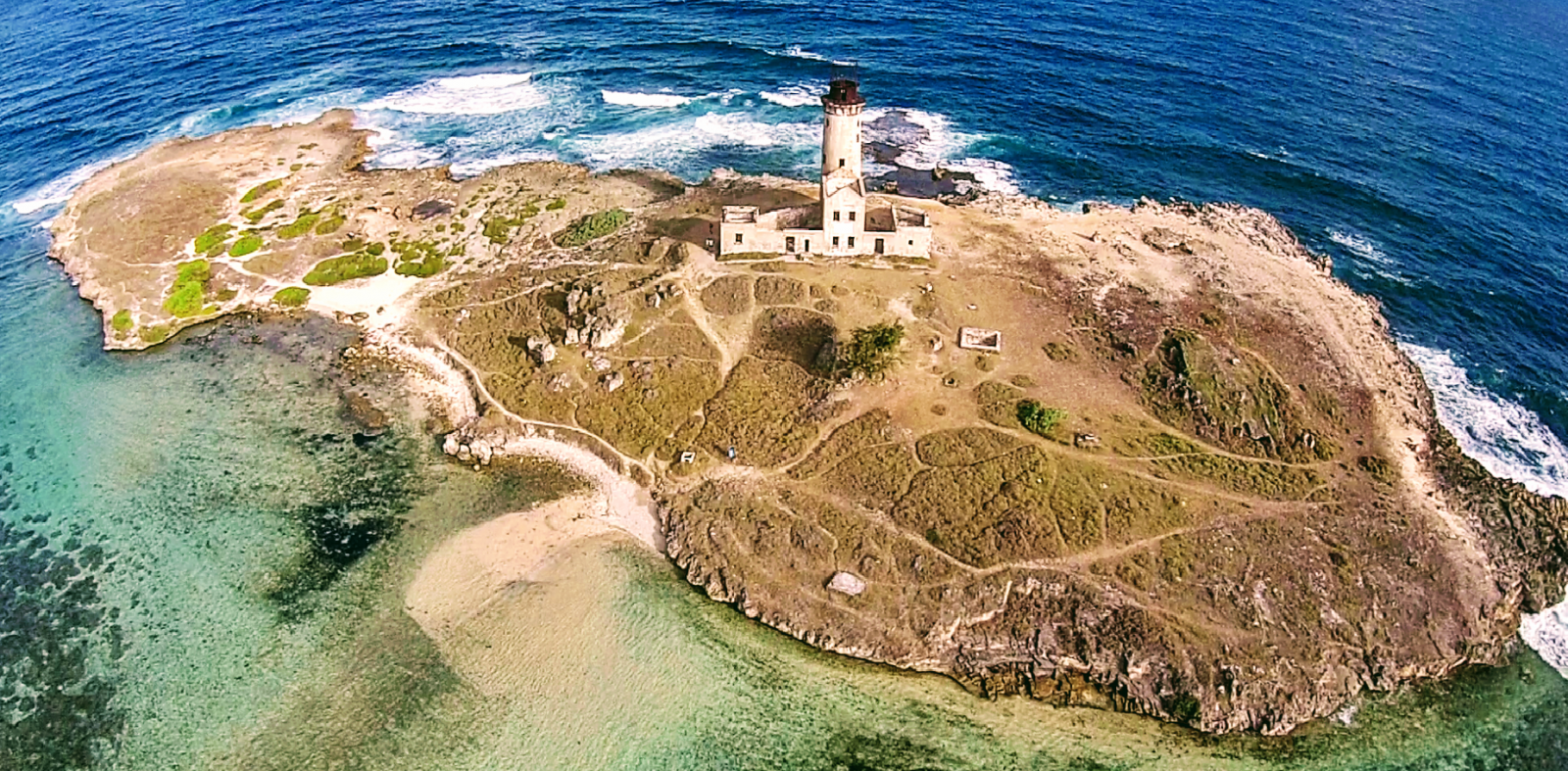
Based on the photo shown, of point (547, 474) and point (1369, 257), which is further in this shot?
point (1369, 257)

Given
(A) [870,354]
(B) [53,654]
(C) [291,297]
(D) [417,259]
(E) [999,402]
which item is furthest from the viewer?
(D) [417,259]

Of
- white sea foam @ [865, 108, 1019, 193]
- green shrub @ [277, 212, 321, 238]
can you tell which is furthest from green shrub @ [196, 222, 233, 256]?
white sea foam @ [865, 108, 1019, 193]

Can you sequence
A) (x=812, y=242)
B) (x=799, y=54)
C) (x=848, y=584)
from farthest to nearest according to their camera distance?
(x=799, y=54)
(x=812, y=242)
(x=848, y=584)

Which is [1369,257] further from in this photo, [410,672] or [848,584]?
[410,672]

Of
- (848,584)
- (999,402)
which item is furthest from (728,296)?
(848,584)

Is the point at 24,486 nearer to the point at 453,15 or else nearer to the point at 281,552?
the point at 281,552

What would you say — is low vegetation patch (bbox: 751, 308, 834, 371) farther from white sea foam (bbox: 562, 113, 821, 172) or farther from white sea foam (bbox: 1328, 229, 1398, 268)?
white sea foam (bbox: 1328, 229, 1398, 268)

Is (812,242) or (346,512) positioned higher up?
(812,242)

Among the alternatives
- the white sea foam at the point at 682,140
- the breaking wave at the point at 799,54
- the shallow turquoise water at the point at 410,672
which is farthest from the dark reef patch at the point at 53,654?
the breaking wave at the point at 799,54
